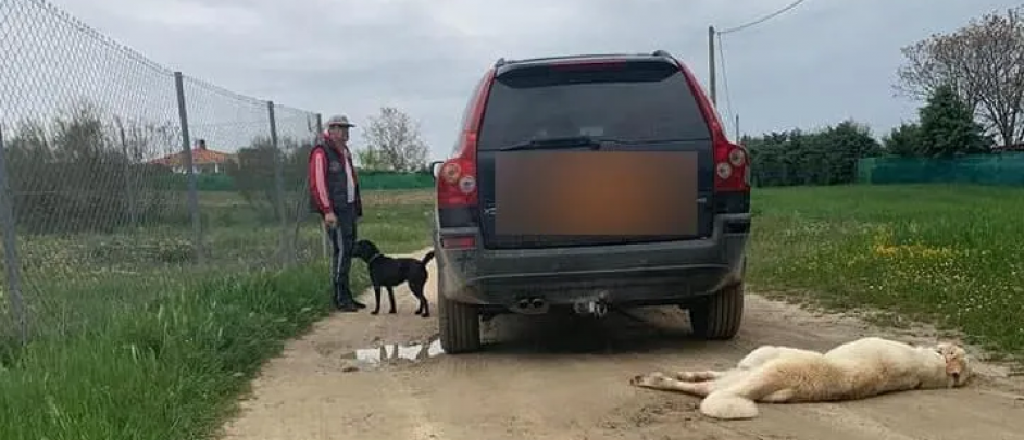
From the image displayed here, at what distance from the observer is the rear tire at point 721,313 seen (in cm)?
640

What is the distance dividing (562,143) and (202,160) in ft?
14.3

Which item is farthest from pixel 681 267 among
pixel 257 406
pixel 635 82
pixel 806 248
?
pixel 806 248

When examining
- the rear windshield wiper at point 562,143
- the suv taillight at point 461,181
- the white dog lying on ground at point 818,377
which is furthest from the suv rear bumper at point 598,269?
the white dog lying on ground at point 818,377

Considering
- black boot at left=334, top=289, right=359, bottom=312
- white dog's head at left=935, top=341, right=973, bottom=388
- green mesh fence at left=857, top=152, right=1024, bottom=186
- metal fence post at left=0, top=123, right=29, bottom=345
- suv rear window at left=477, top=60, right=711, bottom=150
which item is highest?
suv rear window at left=477, top=60, right=711, bottom=150

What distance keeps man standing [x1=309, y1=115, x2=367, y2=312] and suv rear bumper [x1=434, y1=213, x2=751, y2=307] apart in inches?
127

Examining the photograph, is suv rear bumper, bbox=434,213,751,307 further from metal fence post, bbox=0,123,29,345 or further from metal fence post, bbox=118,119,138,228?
metal fence post, bbox=118,119,138,228

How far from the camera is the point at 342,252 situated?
911cm

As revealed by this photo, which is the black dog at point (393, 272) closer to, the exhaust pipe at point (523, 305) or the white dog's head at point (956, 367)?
the exhaust pipe at point (523, 305)

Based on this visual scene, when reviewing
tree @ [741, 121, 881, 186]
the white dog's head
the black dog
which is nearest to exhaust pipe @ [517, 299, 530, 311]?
the white dog's head

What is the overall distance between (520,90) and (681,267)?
1366mm

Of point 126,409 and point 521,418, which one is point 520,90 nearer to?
point 521,418

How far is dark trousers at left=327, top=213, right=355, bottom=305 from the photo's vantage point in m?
9.07

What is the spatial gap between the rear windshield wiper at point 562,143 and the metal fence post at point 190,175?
3727mm

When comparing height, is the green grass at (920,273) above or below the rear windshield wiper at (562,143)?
below
